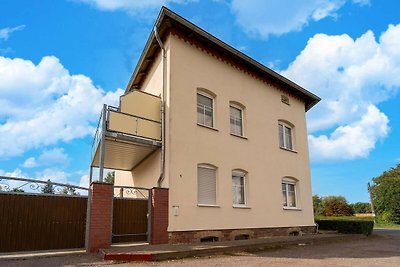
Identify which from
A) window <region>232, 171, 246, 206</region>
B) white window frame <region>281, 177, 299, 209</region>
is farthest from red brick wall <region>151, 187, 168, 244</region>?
white window frame <region>281, 177, 299, 209</region>

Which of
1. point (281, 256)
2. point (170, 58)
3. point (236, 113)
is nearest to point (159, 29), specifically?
point (170, 58)

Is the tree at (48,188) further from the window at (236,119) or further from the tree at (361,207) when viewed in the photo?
the tree at (361,207)

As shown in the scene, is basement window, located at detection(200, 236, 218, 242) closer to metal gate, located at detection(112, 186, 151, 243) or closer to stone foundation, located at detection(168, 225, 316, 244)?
stone foundation, located at detection(168, 225, 316, 244)

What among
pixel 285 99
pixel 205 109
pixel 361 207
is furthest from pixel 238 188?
pixel 361 207

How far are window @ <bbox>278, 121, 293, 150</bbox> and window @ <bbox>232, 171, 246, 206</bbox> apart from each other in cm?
382

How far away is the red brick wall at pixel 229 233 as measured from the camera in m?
11.5

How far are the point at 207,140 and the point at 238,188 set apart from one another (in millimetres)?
2625

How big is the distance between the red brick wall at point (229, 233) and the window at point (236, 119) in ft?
13.6

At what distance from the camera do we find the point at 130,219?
11.2 metres

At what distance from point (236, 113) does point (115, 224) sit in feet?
23.4

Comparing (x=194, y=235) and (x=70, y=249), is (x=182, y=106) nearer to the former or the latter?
(x=194, y=235)

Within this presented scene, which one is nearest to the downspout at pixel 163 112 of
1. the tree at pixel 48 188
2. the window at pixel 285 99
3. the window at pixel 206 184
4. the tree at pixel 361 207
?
the window at pixel 206 184

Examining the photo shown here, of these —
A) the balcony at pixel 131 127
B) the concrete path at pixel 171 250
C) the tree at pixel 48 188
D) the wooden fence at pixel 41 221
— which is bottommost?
the concrete path at pixel 171 250

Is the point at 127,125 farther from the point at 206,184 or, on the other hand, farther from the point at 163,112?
the point at 206,184
